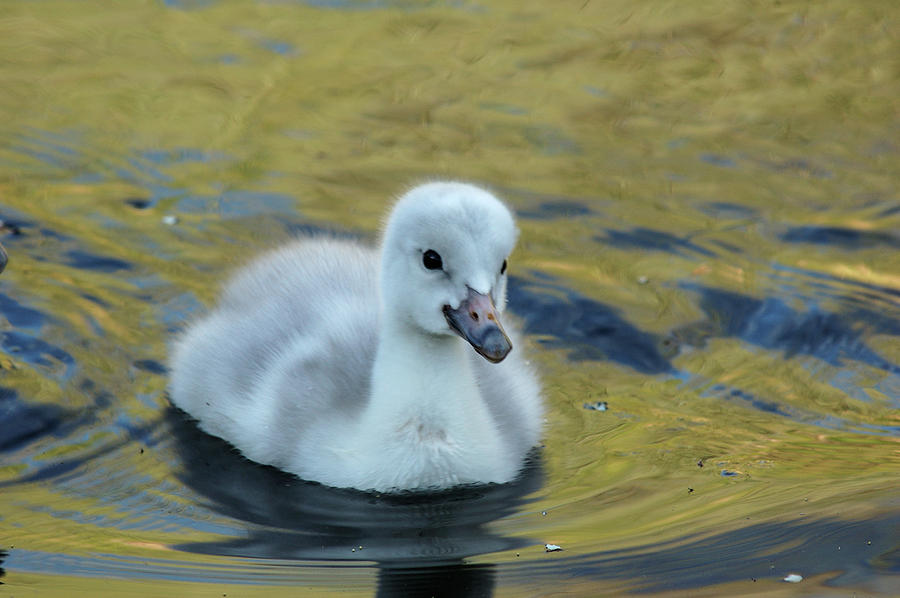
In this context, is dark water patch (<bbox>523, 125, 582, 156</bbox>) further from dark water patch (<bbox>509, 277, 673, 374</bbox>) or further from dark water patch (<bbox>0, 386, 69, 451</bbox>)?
dark water patch (<bbox>0, 386, 69, 451</bbox>)

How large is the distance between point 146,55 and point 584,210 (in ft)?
10.1

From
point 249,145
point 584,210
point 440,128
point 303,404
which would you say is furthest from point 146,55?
point 303,404

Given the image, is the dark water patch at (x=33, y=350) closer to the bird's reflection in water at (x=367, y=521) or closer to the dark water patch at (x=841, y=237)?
the bird's reflection in water at (x=367, y=521)

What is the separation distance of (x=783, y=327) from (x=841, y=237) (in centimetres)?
94

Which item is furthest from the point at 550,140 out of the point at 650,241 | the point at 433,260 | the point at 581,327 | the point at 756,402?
the point at 433,260

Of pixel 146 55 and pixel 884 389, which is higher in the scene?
pixel 146 55

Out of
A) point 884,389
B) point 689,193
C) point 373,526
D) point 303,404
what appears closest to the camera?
point 373,526

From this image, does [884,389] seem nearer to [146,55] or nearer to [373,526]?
[373,526]

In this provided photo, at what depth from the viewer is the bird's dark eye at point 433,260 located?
4.89 meters

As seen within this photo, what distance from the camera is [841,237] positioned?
7062mm

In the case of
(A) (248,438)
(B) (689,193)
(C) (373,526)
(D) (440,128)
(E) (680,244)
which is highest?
(D) (440,128)

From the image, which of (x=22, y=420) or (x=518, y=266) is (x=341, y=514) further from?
(x=518, y=266)

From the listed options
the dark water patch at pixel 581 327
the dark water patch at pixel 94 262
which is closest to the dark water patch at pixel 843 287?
the dark water patch at pixel 581 327

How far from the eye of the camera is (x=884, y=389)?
5.80 metres
